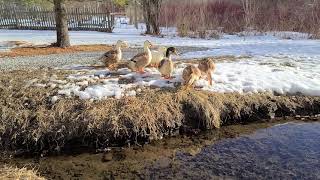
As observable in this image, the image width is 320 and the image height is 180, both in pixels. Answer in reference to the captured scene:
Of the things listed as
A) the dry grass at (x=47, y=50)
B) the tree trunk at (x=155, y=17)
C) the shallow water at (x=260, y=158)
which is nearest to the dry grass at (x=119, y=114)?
the shallow water at (x=260, y=158)

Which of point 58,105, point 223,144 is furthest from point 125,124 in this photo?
point 223,144

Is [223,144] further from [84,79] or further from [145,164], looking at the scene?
[84,79]

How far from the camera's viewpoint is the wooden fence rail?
2659 centimetres

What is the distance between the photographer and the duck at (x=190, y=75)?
27.7ft

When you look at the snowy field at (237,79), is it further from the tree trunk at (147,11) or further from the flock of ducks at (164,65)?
the tree trunk at (147,11)

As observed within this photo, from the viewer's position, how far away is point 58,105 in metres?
7.85

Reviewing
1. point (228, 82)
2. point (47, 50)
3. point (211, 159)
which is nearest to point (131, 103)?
point (211, 159)

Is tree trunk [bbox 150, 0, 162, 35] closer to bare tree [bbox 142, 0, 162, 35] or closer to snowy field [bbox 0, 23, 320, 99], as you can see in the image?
bare tree [bbox 142, 0, 162, 35]

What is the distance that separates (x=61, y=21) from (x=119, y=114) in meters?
9.83

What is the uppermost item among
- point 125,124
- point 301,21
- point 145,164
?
point 301,21

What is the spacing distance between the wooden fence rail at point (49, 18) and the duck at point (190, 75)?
714 inches

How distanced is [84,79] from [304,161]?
16.9 ft

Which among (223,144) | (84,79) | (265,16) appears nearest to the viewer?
(223,144)

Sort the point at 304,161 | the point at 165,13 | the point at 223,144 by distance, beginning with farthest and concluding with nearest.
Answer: the point at 165,13 < the point at 223,144 < the point at 304,161
